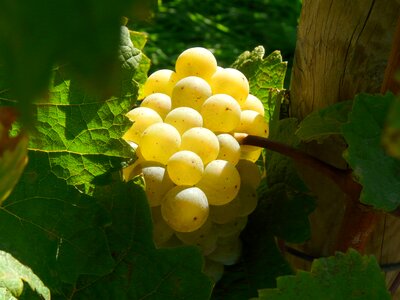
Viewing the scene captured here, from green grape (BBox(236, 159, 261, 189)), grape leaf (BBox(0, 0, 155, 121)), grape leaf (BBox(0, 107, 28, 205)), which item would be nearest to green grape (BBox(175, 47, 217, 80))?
green grape (BBox(236, 159, 261, 189))

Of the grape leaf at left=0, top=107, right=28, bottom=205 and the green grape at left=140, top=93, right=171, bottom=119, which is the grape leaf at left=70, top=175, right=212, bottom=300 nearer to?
the green grape at left=140, top=93, right=171, bottom=119

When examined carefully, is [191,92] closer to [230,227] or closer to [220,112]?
[220,112]

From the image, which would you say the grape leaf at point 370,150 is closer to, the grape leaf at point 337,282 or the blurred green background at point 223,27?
the grape leaf at point 337,282

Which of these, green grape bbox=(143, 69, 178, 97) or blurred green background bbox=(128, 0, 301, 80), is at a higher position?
green grape bbox=(143, 69, 178, 97)

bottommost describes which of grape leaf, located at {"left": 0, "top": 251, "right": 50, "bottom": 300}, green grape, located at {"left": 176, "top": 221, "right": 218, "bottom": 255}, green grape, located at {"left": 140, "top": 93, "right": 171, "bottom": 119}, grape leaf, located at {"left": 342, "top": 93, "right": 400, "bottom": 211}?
green grape, located at {"left": 176, "top": 221, "right": 218, "bottom": 255}

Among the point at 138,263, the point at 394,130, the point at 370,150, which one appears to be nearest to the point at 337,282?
the point at 370,150

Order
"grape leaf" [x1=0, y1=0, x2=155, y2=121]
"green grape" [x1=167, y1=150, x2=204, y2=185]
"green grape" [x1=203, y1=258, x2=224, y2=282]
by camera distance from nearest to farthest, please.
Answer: "grape leaf" [x1=0, y1=0, x2=155, y2=121]
"green grape" [x1=167, y1=150, x2=204, y2=185]
"green grape" [x1=203, y1=258, x2=224, y2=282]

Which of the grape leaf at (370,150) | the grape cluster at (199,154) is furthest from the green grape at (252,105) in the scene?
the grape leaf at (370,150)
